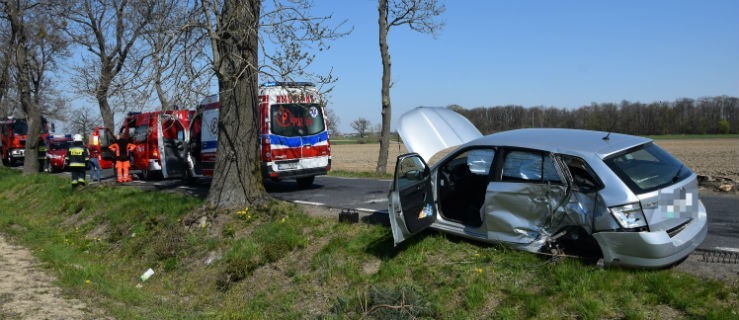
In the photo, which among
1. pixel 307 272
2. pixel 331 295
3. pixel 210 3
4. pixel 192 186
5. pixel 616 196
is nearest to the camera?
pixel 616 196

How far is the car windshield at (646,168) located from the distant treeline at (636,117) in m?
22.7

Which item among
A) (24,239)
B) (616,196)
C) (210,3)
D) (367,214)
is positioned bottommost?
(24,239)

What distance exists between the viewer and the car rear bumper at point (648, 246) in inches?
202

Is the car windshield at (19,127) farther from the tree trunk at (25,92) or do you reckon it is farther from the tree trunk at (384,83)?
the tree trunk at (384,83)

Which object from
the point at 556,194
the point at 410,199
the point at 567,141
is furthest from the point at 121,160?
the point at 556,194

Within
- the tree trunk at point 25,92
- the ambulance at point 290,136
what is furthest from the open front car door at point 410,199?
Answer: the tree trunk at point 25,92

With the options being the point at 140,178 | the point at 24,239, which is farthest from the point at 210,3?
the point at 140,178

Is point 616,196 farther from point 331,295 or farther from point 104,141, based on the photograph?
point 104,141

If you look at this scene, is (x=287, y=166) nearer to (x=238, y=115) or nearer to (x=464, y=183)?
(x=238, y=115)

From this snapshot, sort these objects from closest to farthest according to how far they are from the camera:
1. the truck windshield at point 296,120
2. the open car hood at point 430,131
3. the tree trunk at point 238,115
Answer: the open car hood at point 430,131 → the tree trunk at point 238,115 → the truck windshield at point 296,120

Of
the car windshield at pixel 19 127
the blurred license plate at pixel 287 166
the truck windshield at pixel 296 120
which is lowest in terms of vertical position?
the blurred license plate at pixel 287 166

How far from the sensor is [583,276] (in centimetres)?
541

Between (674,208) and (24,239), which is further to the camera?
(24,239)

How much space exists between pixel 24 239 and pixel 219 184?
5.33 m
